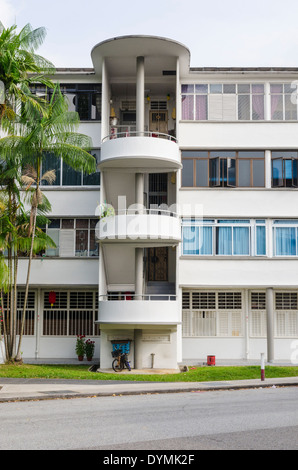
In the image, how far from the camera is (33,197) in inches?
995

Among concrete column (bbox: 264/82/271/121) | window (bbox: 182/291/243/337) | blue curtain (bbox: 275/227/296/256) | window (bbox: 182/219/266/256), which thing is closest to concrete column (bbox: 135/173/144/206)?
window (bbox: 182/219/266/256)

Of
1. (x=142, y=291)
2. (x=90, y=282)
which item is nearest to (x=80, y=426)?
(x=142, y=291)

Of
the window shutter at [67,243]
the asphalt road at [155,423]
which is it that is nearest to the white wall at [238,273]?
the window shutter at [67,243]

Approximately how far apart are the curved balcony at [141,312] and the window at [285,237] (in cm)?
589

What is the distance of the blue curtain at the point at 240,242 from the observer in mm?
28922

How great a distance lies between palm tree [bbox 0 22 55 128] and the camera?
24.3 meters

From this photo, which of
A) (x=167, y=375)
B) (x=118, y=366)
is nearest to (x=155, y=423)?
(x=167, y=375)

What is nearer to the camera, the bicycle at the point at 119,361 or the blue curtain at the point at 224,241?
the bicycle at the point at 119,361

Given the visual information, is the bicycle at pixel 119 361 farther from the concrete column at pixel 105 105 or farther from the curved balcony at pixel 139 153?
the concrete column at pixel 105 105

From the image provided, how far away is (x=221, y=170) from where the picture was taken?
2925 cm

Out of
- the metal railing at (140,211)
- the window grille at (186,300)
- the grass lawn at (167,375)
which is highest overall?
the metal railing at (140,211)

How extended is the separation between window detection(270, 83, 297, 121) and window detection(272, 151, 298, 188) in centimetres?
187

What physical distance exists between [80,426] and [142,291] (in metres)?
15.1
